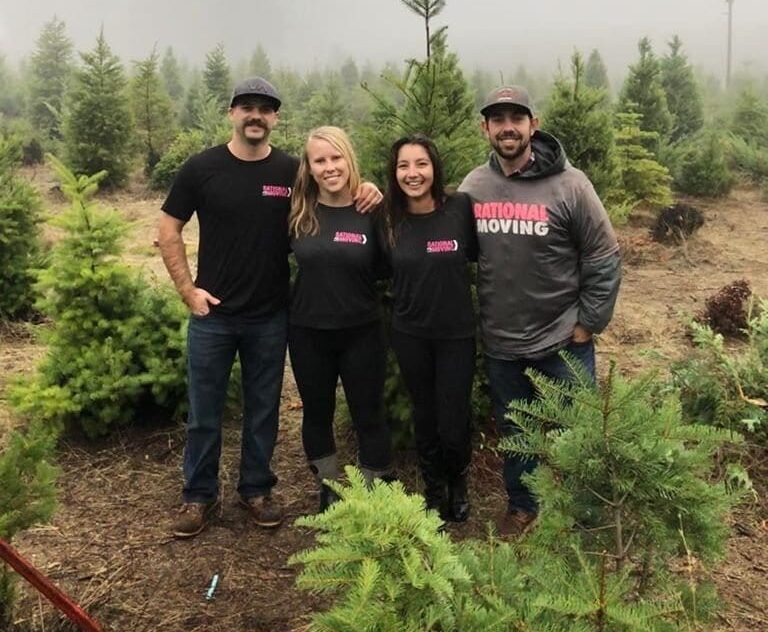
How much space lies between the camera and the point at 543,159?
3342mm

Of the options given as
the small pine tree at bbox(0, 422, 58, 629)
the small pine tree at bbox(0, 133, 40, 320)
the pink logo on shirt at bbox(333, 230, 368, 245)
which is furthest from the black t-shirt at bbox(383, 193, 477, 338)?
the small pine tree at bbox(0, 133, 40, 320)

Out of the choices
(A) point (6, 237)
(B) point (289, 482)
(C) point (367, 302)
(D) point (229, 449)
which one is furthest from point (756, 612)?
(A) point (6, 237)

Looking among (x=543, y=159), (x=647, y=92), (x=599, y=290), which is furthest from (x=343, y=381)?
(x=647, y=92)

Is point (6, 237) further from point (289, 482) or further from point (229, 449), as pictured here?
point (289, 482)

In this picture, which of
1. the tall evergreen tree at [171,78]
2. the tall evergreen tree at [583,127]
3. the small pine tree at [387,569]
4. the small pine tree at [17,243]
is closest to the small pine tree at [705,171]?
the tall evergreen tree at [583,127]

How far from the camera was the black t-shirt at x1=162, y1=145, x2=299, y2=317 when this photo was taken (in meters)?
3.46

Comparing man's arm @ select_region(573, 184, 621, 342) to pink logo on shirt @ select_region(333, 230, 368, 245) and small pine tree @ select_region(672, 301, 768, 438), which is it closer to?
pink logo on shirt @ select_region(333, 230, 368, 245)

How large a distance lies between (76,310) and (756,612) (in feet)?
14.0

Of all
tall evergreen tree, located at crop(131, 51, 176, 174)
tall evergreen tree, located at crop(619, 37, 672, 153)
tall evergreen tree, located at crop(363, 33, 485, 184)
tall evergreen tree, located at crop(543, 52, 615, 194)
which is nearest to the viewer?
tall evergreen tree, located at crop(363, 33, 485, 184)

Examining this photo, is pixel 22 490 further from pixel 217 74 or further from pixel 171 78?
pixel 171 78

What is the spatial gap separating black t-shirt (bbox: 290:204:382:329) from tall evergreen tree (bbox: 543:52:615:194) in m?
6.78

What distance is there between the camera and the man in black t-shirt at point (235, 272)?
3465 mm

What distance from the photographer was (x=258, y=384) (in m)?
3.84

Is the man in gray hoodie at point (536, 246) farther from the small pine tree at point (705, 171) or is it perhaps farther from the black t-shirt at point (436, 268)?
the small pine tree at point (705, 171)
